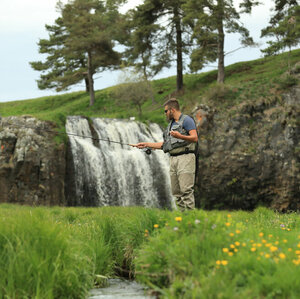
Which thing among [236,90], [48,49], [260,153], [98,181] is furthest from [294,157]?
[48,49]

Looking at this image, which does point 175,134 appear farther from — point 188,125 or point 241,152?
point 241,152

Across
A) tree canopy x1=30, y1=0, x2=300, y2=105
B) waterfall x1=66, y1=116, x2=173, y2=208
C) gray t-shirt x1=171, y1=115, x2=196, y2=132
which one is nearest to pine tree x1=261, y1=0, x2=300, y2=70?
tree canopy x1=30, y1=0, x2=300, y2=105

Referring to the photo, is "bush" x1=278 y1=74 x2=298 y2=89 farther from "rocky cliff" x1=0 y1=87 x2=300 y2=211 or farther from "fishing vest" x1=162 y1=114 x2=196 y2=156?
"fishing vest" x1=162 y1=114 x2=196 y2=156

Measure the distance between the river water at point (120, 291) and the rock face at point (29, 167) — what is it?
13510 mm

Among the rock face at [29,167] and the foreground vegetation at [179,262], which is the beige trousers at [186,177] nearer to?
the foreground vegetation at [179,262]

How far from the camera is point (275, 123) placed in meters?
20.8

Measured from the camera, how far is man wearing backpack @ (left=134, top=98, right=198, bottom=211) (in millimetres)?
6891

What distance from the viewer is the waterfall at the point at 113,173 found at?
18984 millimetres

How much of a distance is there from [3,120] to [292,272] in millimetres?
17847

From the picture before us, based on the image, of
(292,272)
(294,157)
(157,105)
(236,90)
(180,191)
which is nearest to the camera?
(292,272)

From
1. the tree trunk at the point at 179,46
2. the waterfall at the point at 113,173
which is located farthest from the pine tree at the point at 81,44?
the waterfall at the point at 113,173

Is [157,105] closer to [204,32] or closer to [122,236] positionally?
[204,32]

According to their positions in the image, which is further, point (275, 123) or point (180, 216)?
point (275, 123)

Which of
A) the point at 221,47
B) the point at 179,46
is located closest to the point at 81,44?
the point at 179,46
